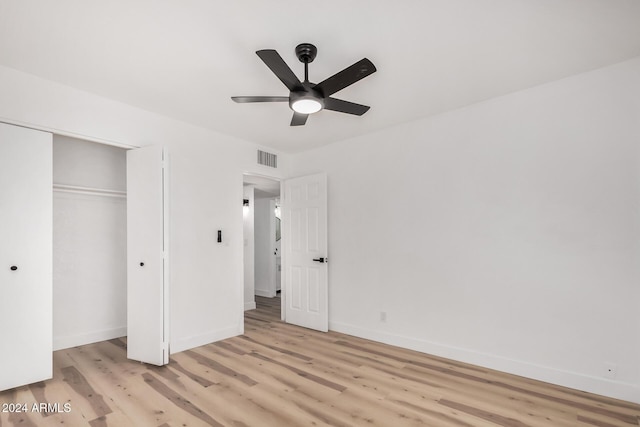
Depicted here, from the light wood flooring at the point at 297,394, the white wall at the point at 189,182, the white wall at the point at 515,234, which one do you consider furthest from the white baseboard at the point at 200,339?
the white wall at the point at 515,234

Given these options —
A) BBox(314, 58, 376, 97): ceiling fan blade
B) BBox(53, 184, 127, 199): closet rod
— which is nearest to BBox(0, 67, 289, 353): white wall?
BBox(53, 184, 127, 199): closet rod

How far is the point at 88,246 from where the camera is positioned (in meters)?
4.23

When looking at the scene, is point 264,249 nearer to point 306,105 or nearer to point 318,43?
point 306,105

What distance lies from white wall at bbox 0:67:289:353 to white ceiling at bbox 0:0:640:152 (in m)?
0.22

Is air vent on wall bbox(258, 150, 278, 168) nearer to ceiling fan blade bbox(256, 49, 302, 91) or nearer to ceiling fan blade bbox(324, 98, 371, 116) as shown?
ceiling fan blade bbox(324, 98, 371, 116)

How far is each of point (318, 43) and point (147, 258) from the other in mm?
2740

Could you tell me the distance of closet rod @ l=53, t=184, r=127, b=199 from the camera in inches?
155

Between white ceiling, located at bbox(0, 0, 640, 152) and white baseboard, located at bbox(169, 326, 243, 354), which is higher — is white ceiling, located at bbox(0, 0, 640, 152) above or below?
above

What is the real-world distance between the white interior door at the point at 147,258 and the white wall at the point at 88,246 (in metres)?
1.10

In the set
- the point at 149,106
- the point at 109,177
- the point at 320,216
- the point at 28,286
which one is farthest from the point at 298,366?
the point at 109,177

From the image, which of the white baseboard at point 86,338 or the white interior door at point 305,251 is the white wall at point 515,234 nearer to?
the white interior door at point 305,251

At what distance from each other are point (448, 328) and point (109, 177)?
15.5 feet

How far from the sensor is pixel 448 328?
358 cm

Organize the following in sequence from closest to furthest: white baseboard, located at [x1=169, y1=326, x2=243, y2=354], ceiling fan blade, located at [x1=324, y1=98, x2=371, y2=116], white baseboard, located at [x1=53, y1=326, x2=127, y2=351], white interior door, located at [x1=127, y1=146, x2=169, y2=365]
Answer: ceiling fan blade, located at [x1=324, y1=98, x2=371, y2=116] → white interior door, located at [x1=127, y1=146, x2=169, y2=365] → white baseboard, located at [x1=169, y1=326, x2=243, y2=354] → white baseboard, located at [x1=53, y1=326, x2=127, y2=351]
